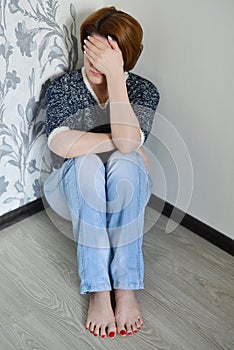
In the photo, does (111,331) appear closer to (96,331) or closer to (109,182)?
(96,331)

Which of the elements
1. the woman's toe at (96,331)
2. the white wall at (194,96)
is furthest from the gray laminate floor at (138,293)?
the white wall at (194,96)

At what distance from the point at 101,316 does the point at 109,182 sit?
0.36m

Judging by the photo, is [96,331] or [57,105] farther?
[57,105]

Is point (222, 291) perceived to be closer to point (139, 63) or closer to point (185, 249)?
point (185, 249)

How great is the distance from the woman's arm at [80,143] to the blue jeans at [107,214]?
2 cm

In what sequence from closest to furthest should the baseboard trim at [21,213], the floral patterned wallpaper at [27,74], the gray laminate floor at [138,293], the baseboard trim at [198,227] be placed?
1. the gray laminate floor at [138,293]
2. the floral patterned wallpaper at [27,74]
3. the baseboard trim at [198,227]
4. the baseboard trim at [21,213]

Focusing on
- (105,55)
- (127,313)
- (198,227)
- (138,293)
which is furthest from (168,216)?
(105,55)

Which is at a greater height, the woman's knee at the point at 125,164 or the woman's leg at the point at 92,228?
the woman's knee at the point at 125,164

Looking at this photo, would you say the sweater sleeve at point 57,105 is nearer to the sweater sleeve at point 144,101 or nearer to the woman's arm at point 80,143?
the woman's arm at point 80,143

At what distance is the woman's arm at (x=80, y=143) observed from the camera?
4.78 ft

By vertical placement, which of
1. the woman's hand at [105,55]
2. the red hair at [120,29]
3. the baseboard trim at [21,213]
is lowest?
the baseboard trim at [21,213]

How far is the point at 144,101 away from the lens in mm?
1540

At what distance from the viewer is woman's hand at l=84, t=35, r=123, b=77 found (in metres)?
1.41

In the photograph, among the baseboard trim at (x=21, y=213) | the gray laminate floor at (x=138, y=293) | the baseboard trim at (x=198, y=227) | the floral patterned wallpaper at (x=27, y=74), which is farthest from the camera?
the baseboard trim at (x=21, y=213)
